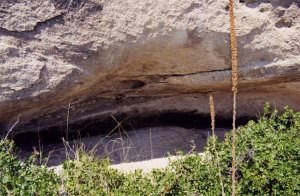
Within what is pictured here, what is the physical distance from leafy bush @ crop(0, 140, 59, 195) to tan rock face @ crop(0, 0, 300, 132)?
0.40 metres

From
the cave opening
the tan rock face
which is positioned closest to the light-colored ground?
the cave opening

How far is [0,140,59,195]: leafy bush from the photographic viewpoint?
2908mm

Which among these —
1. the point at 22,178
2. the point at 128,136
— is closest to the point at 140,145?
the point at 128,136

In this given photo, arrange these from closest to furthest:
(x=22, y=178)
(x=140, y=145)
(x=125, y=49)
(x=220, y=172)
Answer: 1. (x=220, y=172)
2. (x=22, y=178)
3. (x=125, y=49)
4. (x=140, y=145)

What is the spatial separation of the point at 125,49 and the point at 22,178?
111cm

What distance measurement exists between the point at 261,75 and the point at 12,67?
1.77m

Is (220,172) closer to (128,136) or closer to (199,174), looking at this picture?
(199,174)

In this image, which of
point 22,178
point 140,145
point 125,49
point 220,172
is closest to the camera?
point 220,172

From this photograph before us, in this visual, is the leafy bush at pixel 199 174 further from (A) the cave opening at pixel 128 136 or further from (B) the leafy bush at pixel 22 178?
(A) the cave opening at pixel 128 136

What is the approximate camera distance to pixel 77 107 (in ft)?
12.3

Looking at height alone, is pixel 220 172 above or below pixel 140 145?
above

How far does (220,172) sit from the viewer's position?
2826 millimetres

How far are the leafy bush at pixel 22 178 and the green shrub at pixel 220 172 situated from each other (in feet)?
0.38

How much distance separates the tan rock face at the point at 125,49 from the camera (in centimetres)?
327
